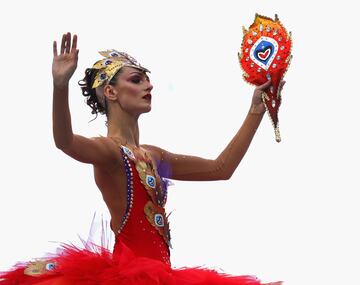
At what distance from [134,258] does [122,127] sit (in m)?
1.07

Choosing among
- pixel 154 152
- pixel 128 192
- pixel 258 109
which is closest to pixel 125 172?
pixel 128 192

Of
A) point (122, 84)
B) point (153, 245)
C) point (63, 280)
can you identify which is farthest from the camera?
point (122, 84)

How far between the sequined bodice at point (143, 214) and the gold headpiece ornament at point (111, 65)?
0.59 metres

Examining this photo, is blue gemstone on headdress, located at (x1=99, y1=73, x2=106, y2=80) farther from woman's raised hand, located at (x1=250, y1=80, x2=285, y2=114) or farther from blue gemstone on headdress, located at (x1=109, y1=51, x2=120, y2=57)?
woman's raised hand, located at (x1=250, y1=80, x2=285, y2=114)

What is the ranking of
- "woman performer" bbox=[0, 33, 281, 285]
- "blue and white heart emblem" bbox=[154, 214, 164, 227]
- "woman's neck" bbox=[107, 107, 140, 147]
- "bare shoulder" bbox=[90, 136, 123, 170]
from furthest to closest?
"woman's neck" bbox=[107, 107, 140, 147] < "blue and white heart emblem" bbox=[154, 214, 164, 227] < "bare shoulder" bbox=[90, 136, 123, 170] < "woman performer" bbox=[0, 33, 281, 285]

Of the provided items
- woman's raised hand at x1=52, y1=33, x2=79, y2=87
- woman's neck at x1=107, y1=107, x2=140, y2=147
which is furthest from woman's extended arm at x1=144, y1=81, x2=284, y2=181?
woman's raised hand at x1=52, y1=33, x2=79, y2=87

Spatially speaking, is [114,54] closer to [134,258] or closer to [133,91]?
[133,91]

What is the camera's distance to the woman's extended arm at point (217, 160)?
604 centimetres

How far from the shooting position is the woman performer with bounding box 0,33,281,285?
4879mm

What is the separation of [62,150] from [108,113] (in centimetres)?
93

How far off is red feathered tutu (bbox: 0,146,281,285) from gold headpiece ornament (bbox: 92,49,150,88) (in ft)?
1.98

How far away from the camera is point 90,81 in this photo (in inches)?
239

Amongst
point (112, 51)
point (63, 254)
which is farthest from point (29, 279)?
point (112, 51)

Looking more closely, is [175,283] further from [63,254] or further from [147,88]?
[147,88]
